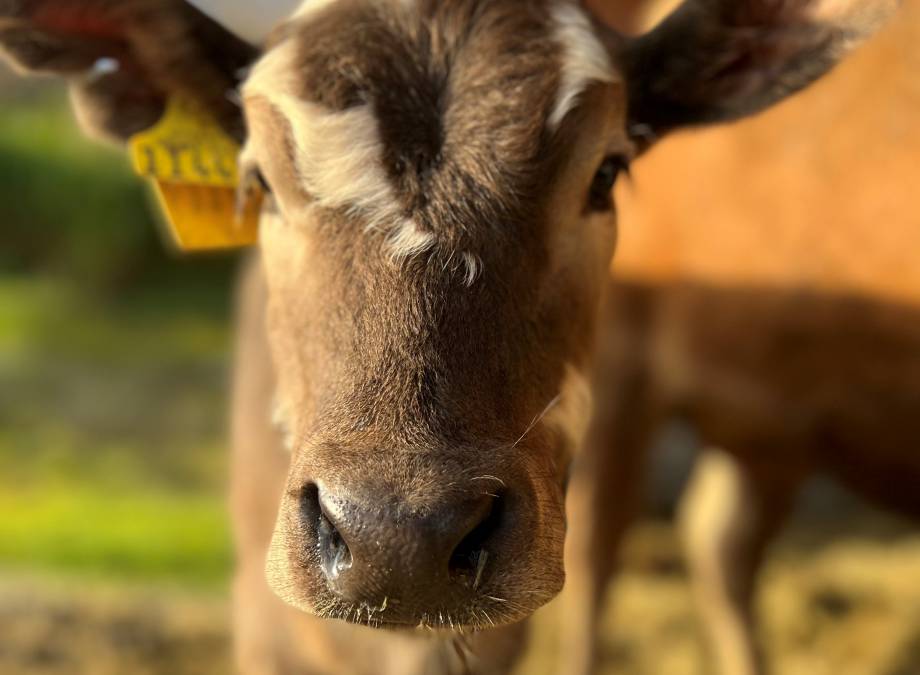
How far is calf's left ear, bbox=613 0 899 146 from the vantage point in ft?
7.88

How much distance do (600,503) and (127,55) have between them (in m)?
2.26

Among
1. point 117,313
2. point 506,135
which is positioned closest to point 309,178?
Result: point 506,135

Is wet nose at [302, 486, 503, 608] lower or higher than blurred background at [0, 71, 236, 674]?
higher

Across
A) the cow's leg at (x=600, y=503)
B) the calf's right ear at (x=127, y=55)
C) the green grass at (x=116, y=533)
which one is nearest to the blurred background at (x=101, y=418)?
the green grass at (x=116, y=533)

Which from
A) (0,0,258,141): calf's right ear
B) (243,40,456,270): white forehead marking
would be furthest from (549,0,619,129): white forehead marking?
(0,0,258,141): calf's right ear

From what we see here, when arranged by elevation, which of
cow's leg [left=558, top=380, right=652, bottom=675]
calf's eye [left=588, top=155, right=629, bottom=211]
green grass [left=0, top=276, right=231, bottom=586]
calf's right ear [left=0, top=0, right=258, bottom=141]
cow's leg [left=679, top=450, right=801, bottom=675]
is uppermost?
calf's right ear [left=0, top=0, right=258, bottom=141]

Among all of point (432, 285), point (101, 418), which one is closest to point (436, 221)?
point (432, 285)

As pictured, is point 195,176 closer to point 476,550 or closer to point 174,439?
point 476,550

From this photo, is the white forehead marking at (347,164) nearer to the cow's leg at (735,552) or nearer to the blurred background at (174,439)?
the blurred background at (174,439)

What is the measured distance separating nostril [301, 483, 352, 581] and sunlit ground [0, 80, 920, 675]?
2.81 m

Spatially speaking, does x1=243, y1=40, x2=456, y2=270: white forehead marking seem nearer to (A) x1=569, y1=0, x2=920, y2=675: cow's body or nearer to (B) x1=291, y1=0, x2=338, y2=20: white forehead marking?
(B) x1=291, y1=0, x2=338, y2=20: white forehead marking

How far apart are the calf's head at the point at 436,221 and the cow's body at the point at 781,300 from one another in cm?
112

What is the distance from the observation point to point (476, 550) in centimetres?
170

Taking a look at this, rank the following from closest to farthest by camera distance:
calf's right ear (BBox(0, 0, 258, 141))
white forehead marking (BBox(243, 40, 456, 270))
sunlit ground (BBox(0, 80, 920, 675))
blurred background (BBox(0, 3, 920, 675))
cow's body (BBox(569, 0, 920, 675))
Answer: white forehead marking (BBox(243, 40, 456, 270))
calf's right ear (BBox(0, 0, 258, 141))
cow's body (BBox(569, 0, 920, 675))
blurred background (BBox(0, 3, 920, 675))
sunlit ground (BBox(0, 80, 920, 675))
